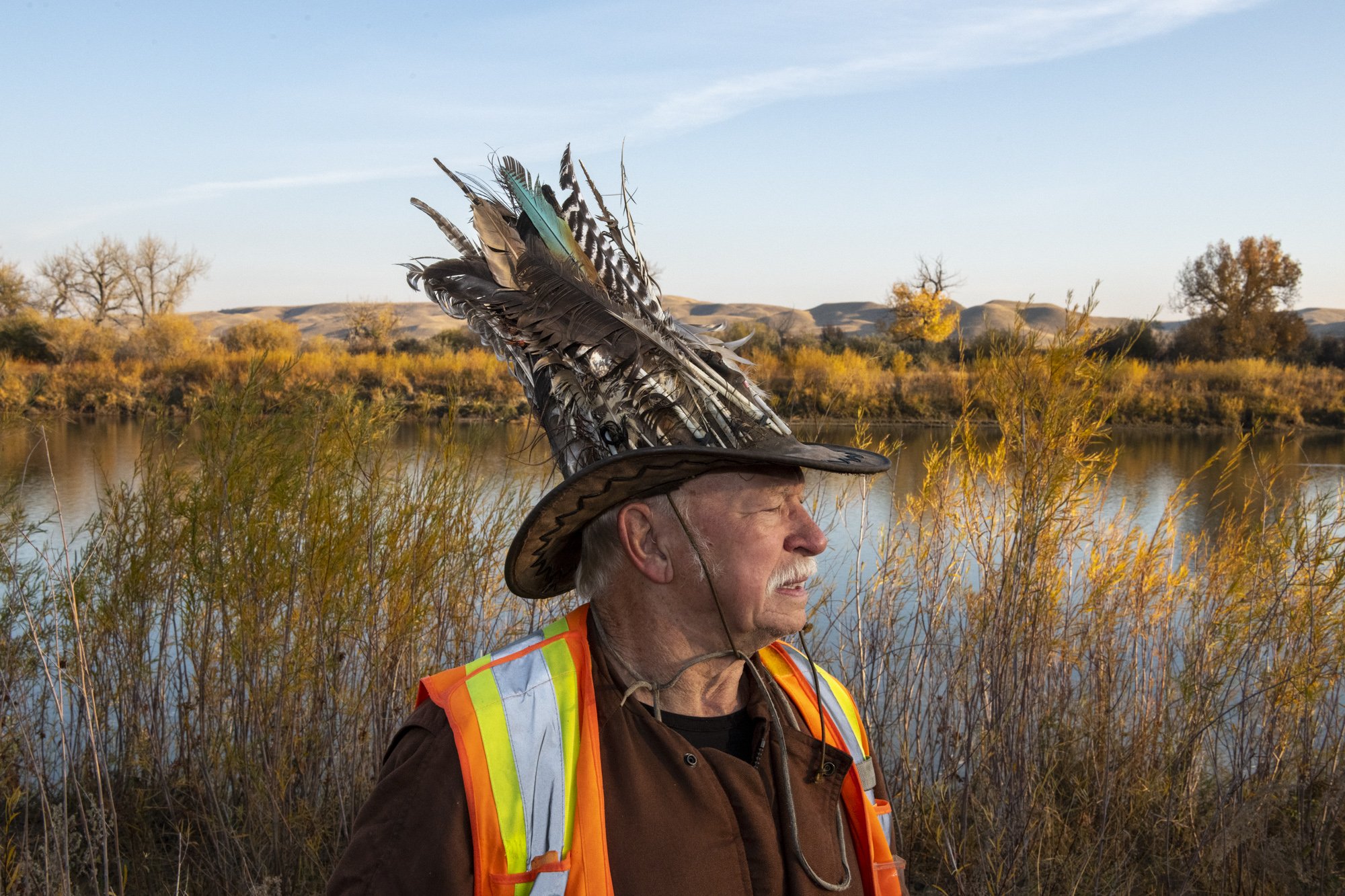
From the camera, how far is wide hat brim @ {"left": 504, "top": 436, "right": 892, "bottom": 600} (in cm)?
174

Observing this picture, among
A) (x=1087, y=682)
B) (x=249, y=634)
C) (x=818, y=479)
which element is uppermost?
(x=818, y=479)

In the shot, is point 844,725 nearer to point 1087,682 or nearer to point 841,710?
point 841,710

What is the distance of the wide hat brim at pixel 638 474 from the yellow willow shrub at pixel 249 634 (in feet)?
8.82

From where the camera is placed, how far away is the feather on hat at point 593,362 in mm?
1770

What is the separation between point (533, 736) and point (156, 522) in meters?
4.07

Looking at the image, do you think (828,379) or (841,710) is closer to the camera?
(841,710)

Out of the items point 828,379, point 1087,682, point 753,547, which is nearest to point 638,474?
point 753,547

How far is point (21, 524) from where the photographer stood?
5.44 m

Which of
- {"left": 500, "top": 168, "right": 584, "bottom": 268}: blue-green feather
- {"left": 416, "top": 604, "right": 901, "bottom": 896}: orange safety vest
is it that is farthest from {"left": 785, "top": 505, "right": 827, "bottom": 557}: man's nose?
{"left": 500, "top": 168, "right": 584, "bottom": 268}: blue-green feather

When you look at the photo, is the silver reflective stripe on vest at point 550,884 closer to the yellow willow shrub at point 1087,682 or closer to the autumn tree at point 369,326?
the yellow willow shrub at point 1087,682

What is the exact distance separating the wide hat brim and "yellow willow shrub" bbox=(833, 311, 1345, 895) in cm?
200

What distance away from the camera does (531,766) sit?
1557mm

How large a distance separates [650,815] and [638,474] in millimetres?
562

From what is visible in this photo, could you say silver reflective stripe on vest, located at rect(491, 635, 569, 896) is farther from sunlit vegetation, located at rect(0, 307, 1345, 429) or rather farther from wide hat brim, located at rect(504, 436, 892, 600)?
sunlit vegetation, located at rect(0, 307, 1345, 429)
